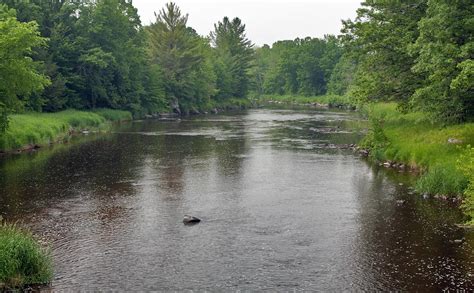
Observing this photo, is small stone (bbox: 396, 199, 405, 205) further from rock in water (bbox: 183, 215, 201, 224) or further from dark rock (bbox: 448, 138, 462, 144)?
rock in water (bbox: 183, 215, 201, 224)

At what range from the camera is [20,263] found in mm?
Result: 15742

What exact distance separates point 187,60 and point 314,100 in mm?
51016

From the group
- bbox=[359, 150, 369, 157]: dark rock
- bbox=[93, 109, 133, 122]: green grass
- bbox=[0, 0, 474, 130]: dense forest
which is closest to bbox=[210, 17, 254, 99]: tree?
bbox=[0, 0, 474, 130]: dense forest

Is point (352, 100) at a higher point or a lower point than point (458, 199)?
higher

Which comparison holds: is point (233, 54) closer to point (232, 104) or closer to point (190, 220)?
point (232, 104)

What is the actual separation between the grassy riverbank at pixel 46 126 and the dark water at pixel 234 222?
3924mm

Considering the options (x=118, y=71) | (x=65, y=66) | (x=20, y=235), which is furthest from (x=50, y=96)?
(x=20, y=235)

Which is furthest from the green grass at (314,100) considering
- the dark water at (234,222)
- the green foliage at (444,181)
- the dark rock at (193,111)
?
the green foliage at (444,181)

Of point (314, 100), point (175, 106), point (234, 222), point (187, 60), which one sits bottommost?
point (234, 222)

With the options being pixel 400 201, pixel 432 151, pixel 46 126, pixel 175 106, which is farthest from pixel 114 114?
pixel 400 201

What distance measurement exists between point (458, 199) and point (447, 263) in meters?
9.23

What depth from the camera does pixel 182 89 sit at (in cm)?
10006

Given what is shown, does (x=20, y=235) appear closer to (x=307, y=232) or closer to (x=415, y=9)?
(x=307, y=232)

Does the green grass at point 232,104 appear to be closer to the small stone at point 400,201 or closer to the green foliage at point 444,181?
the green foliage at point 444,181
